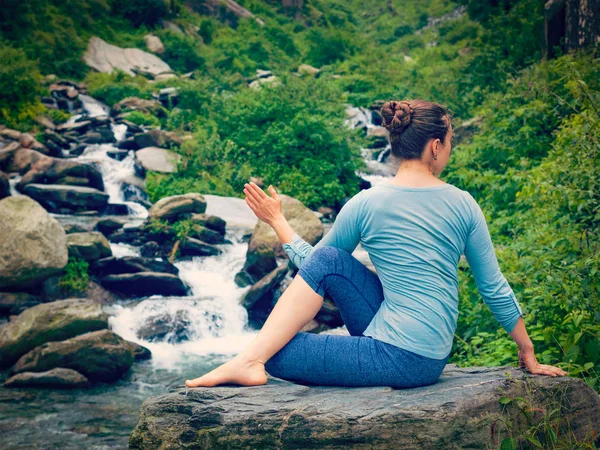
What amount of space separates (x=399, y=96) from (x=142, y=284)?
57.7 feet

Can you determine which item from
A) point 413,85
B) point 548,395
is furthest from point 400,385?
point 413,85

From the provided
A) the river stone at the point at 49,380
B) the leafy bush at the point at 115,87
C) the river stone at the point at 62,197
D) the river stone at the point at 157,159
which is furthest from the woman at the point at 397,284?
the leafy bush at the point at 115,87

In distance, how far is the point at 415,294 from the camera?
97.1 inches

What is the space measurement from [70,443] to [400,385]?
389cm

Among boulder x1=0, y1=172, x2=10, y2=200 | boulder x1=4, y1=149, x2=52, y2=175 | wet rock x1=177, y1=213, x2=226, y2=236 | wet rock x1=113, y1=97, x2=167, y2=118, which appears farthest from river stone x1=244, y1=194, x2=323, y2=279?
wet rock x1=113, y1=97, x2=167, y2=118

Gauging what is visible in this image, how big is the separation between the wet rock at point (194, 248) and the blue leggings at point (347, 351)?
8.01m

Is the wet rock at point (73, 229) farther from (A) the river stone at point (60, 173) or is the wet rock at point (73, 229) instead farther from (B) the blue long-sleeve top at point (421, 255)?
(B) the blue long-sleeve top at point (421, 255)

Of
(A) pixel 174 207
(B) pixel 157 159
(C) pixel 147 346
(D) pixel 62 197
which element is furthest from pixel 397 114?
(B) pixel 157 159

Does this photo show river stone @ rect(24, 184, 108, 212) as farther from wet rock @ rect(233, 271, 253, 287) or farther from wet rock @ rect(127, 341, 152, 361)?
wet rock @ rect(127, 341, 152, 361)

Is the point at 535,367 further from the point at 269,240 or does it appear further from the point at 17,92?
the point at 17,92

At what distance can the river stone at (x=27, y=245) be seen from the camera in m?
7.84

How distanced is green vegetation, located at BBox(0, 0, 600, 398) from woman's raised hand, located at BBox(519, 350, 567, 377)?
1.41 ft

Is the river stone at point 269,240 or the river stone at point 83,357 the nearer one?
the river stone at point 83,357

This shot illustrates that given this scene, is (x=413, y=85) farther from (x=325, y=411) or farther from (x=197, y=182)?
(x=325, y=411)
